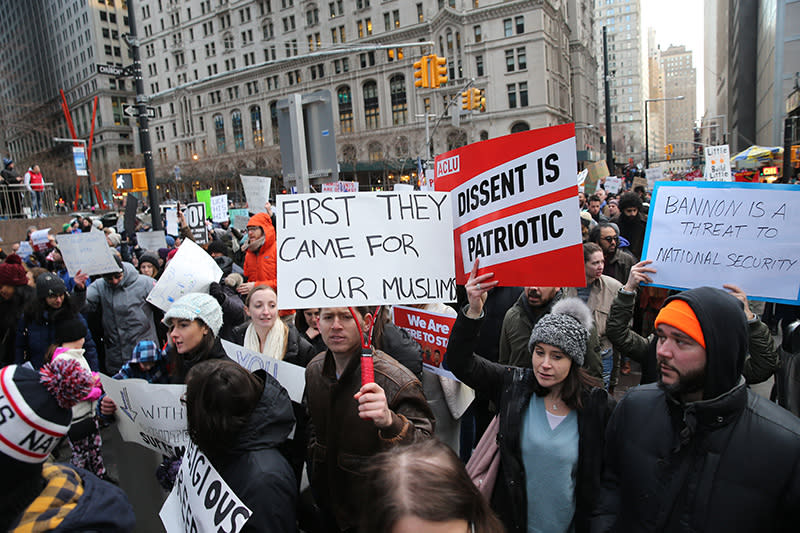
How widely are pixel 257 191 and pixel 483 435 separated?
8.47 metres

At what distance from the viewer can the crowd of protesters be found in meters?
1.59

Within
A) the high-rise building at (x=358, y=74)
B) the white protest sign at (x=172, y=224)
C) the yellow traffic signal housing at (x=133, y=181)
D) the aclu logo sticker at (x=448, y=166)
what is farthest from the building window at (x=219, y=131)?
the aclu logo sticker at (x=448, y=166)

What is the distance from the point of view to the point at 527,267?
2.34 metres

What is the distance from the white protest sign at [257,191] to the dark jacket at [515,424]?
8.04m

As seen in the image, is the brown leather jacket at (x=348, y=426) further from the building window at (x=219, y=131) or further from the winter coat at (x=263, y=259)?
the building window at (x=219, y=131)

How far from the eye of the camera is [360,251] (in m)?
2.46

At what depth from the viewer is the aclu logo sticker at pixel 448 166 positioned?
270cm

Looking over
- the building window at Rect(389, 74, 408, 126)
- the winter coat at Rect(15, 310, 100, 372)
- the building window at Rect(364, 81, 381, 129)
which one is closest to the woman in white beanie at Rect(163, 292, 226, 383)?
the winter coat at Rect(15, 310, 100, 372)

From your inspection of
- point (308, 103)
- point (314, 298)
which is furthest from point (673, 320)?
point (308, 103)

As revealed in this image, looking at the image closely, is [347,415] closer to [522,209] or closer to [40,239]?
[522,209]

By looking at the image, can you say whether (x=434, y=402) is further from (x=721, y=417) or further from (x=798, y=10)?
(x=798, y=10)

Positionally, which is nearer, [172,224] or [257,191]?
[257,191]

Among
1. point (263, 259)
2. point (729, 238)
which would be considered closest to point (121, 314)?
point (263, 259)

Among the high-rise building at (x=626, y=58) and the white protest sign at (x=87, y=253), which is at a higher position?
the high-rise building at (x=626, y=58)
